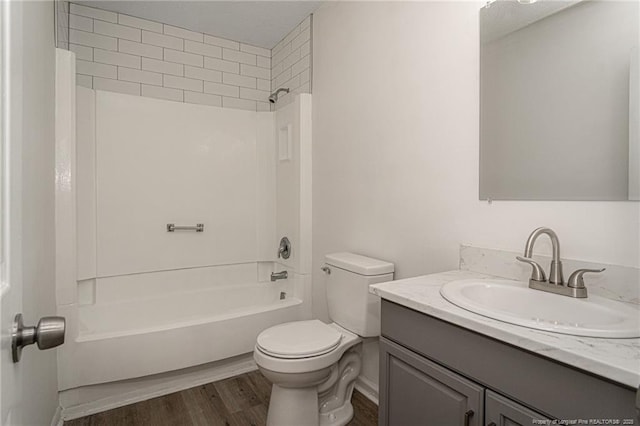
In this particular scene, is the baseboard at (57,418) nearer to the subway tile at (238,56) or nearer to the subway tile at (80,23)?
the subway tile at (80,23)

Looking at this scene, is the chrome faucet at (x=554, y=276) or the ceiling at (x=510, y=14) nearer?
the chrome faucet at (x=554, y=276)

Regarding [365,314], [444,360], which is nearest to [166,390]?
[365,314]

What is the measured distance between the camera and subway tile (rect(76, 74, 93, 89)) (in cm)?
239

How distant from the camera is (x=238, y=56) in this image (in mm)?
2963

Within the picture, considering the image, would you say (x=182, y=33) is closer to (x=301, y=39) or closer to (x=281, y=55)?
(x=281, y=55)

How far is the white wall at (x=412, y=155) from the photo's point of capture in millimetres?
1209

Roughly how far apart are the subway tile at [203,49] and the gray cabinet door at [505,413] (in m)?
2.97

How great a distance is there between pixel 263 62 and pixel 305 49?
643 mm

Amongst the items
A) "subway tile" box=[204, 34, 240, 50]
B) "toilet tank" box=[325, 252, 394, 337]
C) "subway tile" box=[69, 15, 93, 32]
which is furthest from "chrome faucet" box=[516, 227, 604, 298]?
"subway tile" box=[69, 15, 93, 32]

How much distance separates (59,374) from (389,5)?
2.62 m

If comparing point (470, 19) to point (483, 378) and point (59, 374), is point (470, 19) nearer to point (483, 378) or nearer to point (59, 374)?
point (483, 378)

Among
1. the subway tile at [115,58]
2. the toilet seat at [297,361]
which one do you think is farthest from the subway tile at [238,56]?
the toilet seat at [297,361]

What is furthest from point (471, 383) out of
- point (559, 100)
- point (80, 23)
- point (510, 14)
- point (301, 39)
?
point (80, 23)

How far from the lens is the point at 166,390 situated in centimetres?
205
